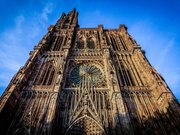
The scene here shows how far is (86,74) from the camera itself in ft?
52.5

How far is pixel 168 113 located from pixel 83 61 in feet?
34.4

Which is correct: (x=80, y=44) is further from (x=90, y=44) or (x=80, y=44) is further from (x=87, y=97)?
(x=87, y=97)

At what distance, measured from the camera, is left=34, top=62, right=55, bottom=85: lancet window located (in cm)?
1467

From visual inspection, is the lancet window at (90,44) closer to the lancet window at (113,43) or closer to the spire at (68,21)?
the lancet window at (113,43)

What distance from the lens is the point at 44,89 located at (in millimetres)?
13383

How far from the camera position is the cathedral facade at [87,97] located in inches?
416

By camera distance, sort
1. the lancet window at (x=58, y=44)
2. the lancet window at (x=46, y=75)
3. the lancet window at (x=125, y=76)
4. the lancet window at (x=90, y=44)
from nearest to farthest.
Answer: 1. the lancet window at (x=46, y=75)
2. the lancet window at (x=125, y=76)
3. the lancet window at (x=58, y=44)
4. the lancet window at (x=90, y=44)

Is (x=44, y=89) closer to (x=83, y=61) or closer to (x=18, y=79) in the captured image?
(x=18, y=79)

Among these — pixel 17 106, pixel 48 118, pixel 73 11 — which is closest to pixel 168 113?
pixel 48 118

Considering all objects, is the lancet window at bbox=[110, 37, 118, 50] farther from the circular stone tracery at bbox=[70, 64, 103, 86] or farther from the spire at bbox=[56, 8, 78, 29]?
the spire at bbox=[56, 8, 78, 29]

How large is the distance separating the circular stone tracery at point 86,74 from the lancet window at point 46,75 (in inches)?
87.0

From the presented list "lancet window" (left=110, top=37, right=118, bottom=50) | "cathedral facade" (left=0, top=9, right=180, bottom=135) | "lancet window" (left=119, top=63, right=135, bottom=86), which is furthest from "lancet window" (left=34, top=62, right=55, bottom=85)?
"lancet window" (left=110, top=37, right=118, bottom=50)

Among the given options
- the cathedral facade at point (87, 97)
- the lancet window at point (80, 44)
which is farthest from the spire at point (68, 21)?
the cathedral facade at point (87, 97)

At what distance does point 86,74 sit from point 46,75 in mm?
4424
